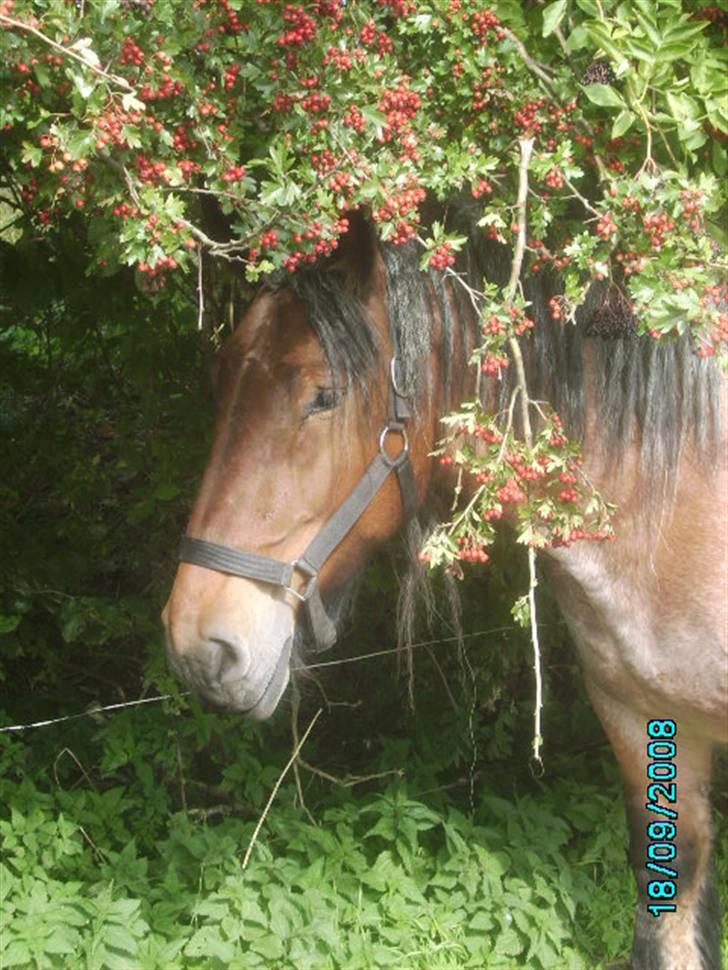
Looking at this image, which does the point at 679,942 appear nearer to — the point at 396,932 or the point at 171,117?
the point at 396,932

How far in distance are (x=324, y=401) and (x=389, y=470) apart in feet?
0.75

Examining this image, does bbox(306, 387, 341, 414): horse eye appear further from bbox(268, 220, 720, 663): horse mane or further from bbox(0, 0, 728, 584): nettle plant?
bbox(0, 0, 728, 584): nettle plant

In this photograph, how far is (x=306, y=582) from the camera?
2631 millimetres

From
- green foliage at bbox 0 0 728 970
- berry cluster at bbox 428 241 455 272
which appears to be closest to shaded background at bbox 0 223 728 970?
green foliage at bbox 0 0 728 970

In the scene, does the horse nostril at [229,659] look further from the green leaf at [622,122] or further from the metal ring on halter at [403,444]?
the green leaf at [622,122]

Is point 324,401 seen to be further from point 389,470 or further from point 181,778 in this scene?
point 181,778

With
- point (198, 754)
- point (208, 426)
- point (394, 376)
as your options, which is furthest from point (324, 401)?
point (198, 754)

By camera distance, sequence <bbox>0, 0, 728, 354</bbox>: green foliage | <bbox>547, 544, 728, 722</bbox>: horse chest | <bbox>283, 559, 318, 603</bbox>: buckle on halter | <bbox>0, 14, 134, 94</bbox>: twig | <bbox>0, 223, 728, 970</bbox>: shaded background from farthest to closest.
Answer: <bbox>0, 223, 728, 970</bbox>: shaded background, <bbox>547, 544, 728, 722</bbox>: horse chest, <bbox>283, 559, 318, 603</bbox>: buckle on halter, <bbox>0, 0, 728, 354</bbox>: green foliage, <bbox>0, 14, 134, 94</bbox>: twig

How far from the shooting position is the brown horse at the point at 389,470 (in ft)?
8.31

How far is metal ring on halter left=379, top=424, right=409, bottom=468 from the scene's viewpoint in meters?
2.65

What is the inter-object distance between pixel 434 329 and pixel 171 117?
2.46ft

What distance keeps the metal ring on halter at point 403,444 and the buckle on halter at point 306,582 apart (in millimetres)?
298

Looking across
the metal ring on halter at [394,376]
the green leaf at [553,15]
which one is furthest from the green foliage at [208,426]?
the metal ring on halter at [394,376]

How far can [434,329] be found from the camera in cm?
266
